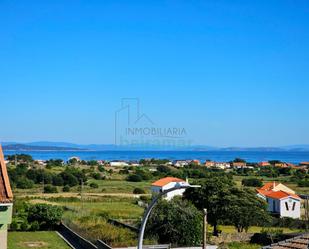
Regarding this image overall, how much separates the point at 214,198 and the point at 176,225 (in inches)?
320

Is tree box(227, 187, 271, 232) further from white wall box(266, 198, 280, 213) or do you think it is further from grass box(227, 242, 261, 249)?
white wall box(266, 198, 280, 213)

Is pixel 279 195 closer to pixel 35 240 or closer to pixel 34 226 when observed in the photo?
pixel 34 226

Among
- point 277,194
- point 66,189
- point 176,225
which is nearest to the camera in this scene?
point 176,225

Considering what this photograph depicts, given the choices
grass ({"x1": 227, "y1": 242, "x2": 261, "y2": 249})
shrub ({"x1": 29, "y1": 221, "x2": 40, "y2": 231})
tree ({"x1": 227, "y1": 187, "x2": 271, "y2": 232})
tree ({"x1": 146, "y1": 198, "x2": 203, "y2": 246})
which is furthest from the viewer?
shrub ({"x1": 29, "y1": 221, "x2": 40, "y2": 231})

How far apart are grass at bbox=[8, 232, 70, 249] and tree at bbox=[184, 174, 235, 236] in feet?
34.7

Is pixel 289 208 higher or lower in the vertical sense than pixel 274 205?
lower

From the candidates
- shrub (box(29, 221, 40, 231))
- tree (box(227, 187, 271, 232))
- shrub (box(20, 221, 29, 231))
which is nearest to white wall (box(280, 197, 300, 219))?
tree (box(227, 187, 271, 232))

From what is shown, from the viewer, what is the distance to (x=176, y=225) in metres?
27.2

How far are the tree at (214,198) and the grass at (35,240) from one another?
416 inches

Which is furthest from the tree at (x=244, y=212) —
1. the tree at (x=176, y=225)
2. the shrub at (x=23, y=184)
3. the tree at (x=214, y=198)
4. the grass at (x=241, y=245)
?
the shrub at (x=23, y=184)

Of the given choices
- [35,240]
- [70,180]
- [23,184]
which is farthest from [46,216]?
[70,180]

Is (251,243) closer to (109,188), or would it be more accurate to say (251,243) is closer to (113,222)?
(113,222)

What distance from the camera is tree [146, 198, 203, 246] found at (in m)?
26.9

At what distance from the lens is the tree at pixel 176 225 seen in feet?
88.3
